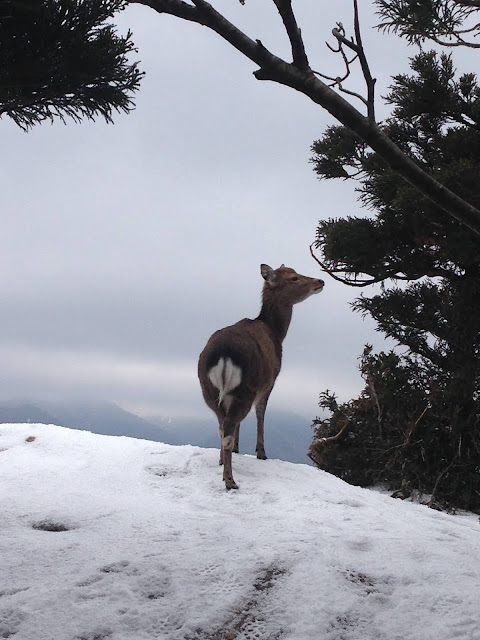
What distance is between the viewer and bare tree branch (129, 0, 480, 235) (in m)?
2.11

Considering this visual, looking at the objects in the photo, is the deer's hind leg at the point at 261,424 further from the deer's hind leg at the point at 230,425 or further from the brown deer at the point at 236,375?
the deer's hind leg at the point at 230,425

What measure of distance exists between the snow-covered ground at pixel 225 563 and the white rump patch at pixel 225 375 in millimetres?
1032

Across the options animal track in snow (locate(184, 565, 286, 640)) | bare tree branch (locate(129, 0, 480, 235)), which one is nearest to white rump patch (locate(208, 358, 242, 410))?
animal track in snow (locate(184, 565, 286, 640))

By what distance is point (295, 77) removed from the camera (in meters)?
2.15

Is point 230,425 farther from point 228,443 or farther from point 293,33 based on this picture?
point 293,33

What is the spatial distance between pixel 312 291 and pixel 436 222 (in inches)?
87.9

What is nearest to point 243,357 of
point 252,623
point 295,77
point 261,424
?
point 261,424

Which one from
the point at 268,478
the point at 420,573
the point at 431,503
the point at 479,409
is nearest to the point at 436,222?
the point at 479,409

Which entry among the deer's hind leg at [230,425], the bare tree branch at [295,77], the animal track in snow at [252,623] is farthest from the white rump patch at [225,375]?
the bare tree branch at [295,77]

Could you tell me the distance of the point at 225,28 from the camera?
211cm

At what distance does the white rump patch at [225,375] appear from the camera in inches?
223

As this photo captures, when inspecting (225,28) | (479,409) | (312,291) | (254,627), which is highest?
(312,291)

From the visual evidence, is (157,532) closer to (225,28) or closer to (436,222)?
(225,28)

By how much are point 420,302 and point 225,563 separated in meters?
6.75
